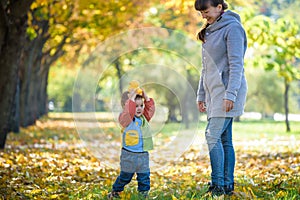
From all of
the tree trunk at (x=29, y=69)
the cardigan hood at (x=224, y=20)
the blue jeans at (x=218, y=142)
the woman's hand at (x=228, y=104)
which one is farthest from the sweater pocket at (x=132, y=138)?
the tree trunk at (x=29, y=69)

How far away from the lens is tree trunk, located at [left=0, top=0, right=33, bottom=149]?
10234 millimetres

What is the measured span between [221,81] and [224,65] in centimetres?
18

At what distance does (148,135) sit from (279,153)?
6.67m

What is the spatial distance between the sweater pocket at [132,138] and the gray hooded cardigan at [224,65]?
2.52ft

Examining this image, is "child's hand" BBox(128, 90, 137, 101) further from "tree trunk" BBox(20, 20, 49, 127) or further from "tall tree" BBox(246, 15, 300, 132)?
"tree trunk" BBox(20, 20, 49, 127)

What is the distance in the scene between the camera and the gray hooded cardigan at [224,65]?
17.4ft

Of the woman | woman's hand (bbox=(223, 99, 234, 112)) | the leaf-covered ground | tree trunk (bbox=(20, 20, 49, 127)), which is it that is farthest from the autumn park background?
tree trunk (bbox=(20, 20, 49, 127))

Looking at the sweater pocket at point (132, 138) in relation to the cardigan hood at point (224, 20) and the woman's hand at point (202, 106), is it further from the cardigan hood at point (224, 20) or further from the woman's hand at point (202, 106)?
the cardigan hood at point (224, 20)

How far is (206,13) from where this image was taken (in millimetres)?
5426

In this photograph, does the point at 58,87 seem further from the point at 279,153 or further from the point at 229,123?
the point at 229,123

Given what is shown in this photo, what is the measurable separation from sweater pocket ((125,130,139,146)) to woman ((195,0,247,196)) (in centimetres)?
72

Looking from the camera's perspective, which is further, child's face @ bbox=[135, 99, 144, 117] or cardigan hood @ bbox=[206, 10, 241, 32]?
cardigan hood @ bbox=[206, 10, 241, 32]

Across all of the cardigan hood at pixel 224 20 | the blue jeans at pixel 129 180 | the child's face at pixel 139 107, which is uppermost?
the cardigan hood at pixel 224 20

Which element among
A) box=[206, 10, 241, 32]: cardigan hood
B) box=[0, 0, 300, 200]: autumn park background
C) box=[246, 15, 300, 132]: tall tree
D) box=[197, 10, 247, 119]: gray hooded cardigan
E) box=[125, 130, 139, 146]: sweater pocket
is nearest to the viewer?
box=[125, 130, 139, 146]: sweater pocket
